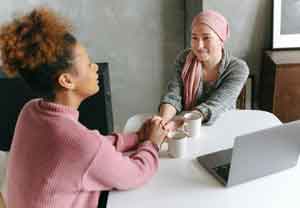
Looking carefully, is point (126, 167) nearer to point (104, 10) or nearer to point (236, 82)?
point (236, 82)

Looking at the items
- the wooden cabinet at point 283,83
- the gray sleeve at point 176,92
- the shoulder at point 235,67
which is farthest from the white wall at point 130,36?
the shoulder at point 235,67

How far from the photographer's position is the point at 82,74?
3.96 ft

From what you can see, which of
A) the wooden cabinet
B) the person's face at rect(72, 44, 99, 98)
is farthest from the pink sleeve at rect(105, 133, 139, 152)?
the wooden cabinet

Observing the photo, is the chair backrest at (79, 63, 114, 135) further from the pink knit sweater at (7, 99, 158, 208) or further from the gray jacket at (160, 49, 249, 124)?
the pink knit sweater at (7, 99, 158, 208)

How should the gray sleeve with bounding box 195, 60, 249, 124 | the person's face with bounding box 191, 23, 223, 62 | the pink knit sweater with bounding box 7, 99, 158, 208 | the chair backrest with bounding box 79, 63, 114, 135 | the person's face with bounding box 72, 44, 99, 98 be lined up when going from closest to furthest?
the pink knit sweater with bounding box 7, 99, 158, 208, the person's face with bounding box 72, 44, 99, 98, the gray sleeve with bounding box 195, 60, 249, 124, the person's face with bounding box 191, 23, 223, 62, the chair backrest with bounding box 79, 63, 114, 135

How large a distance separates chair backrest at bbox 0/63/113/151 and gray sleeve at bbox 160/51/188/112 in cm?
57

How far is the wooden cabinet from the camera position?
2230 millimetres

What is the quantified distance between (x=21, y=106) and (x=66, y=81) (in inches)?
45.2

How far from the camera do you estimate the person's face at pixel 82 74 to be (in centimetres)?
118

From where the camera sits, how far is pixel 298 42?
2428mm

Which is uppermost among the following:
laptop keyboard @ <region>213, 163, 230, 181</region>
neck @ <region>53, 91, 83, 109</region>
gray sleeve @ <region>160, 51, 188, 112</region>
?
neck @ <region>53, 91, 83, 109</region>

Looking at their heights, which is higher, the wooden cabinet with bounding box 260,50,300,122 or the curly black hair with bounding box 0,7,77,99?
the curly black hair with bounding box 0,7,77,99

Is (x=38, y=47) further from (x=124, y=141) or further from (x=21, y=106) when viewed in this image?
(x=21, y=106)

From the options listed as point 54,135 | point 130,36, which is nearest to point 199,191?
point 54,135
